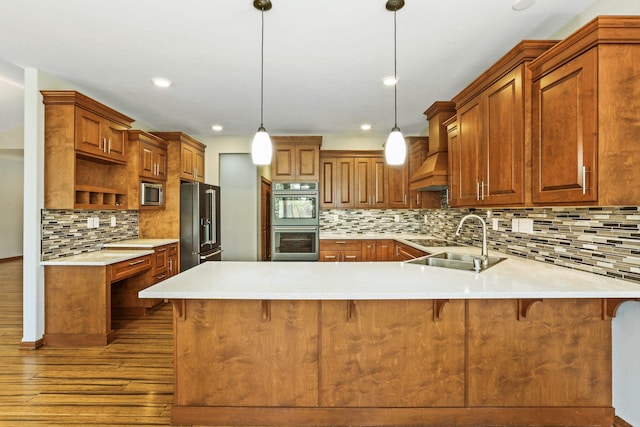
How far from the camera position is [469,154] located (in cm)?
272

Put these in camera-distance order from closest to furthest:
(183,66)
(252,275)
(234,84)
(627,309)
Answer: (627,309)
(252,275)
(183,66)
(234,84)

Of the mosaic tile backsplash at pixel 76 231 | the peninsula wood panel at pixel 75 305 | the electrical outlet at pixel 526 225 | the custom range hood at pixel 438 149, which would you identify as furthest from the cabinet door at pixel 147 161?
the electrical outlet at pixel 526 225

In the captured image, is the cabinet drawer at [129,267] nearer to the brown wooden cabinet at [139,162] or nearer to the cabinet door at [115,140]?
the brown wooden cabinet at [139,162]

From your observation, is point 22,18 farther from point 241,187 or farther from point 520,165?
point 241,187

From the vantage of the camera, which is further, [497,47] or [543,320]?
[497,47]

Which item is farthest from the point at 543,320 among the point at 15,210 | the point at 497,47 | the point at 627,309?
the point at 15,210

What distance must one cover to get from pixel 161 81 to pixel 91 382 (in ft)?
8.70

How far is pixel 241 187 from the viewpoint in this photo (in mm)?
6348

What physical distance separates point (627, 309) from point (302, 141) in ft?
12.8

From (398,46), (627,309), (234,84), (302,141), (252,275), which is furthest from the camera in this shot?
(302,141)

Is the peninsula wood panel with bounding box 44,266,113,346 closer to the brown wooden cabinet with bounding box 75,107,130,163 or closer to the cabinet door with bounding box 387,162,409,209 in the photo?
the brown wooden cabinet with bounding box 75,107,130,163

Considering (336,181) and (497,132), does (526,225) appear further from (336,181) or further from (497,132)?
(336,181)

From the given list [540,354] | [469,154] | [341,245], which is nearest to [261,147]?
[469,154]

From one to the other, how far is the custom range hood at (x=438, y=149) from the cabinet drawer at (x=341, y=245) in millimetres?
1370
